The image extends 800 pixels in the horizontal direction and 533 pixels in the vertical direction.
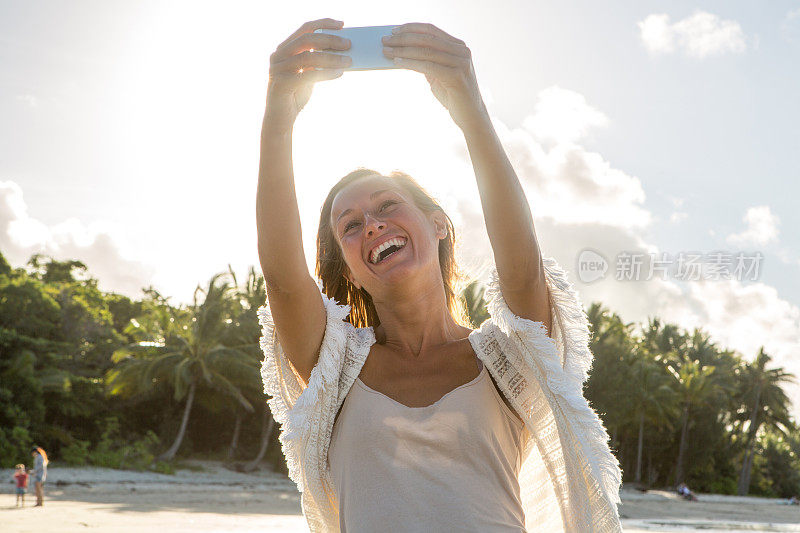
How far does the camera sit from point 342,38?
1.50 m

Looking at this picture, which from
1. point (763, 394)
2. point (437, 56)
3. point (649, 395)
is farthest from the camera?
point (763, 394)

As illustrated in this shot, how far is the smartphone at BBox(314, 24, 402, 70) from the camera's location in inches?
58.1

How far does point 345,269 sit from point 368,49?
721 millimetres

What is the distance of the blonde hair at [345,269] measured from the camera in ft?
6.67

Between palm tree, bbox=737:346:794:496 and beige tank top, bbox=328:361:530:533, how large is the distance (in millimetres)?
59064

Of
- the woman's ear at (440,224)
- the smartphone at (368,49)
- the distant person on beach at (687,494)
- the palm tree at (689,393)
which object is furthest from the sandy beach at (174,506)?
the palm tree at (689,393)

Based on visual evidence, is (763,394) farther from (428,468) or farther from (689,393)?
(428,468)

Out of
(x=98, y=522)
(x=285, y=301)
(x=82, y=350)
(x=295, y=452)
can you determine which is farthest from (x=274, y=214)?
(x=82, y=350)

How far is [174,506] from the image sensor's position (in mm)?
16531

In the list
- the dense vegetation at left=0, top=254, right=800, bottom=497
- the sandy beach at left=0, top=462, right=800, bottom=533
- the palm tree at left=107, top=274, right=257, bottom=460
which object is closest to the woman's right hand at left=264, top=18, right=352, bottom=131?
the sandy beach at left=0, top=462, right=800, bottom=533

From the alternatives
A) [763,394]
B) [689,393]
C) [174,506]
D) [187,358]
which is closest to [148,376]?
[187,358]

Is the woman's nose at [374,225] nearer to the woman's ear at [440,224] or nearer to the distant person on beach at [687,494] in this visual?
the woman's ear at [440,224]

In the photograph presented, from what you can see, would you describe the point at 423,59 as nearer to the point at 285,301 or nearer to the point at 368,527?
the point at 285,301

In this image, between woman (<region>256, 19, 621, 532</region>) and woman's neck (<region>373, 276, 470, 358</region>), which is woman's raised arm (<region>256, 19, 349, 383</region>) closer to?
woman (<region>256, 19, 621, 532</region>)
